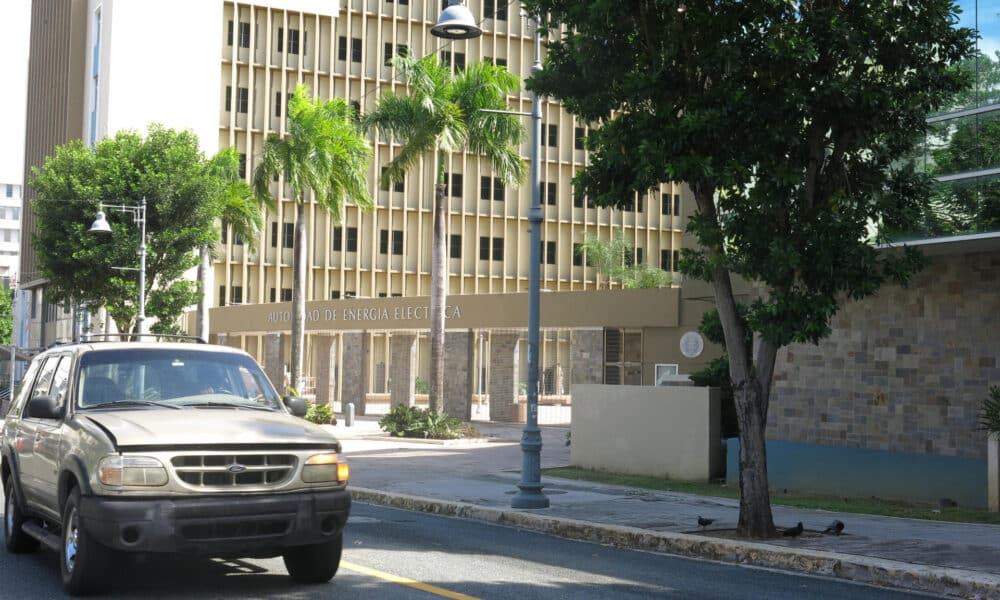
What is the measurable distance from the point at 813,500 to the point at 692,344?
1506 centimetres

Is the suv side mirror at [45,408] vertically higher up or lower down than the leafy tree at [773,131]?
lower down

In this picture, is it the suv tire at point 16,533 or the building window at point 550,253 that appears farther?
the building window at point 550,253

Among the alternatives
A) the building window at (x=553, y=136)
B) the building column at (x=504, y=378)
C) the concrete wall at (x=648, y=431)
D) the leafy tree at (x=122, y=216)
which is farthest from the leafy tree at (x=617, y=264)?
the concrete wall at (x=648, y=431)

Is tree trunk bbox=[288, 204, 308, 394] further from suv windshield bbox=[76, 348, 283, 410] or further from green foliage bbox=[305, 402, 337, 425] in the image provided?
suv windshield bbox=[76, 348, 283, 410]

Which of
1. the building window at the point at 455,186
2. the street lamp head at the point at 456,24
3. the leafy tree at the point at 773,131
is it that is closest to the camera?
the leafy tree at the point at 773,131

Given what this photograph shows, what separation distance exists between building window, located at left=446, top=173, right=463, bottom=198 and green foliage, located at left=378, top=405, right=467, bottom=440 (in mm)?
44006

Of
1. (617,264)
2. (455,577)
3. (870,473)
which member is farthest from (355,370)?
(455,577)

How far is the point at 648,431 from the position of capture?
2264 centimetres

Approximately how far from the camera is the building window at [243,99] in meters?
74.2

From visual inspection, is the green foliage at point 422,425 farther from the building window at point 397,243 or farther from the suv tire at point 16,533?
the building window at point 397,243

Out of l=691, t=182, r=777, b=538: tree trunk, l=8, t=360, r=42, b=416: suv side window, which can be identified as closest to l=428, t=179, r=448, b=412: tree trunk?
l=691, t=182, r=777, b=538: tree trunk

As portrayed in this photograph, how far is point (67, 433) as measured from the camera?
29.1 feet

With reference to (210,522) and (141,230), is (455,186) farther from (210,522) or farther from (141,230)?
(210,522)

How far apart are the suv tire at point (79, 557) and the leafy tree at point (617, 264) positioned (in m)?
63.4
